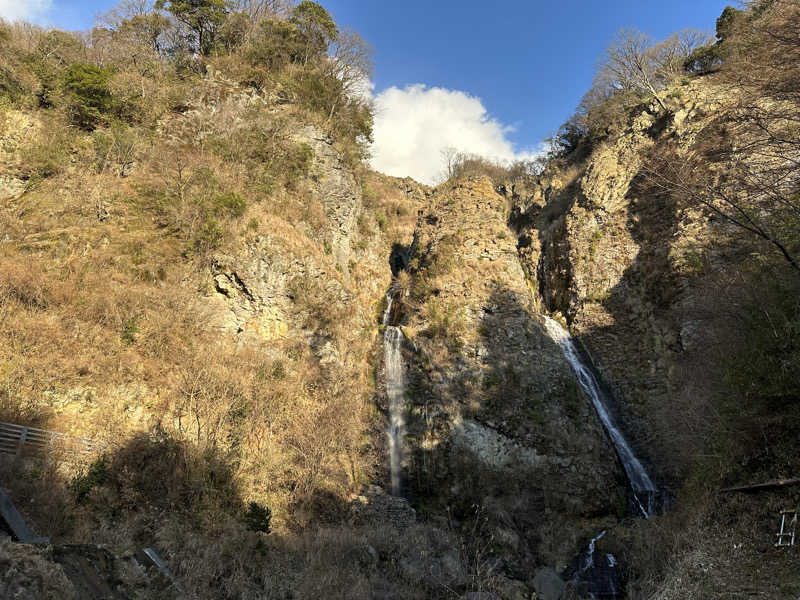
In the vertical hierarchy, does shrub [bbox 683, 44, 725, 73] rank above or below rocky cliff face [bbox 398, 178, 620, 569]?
above

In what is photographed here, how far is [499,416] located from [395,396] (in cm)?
515

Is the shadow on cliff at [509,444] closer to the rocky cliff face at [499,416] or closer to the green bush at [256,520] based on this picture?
the rocky cliff face at [499,416]

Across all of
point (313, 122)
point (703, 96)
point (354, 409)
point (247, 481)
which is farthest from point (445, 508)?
point (703, 96)

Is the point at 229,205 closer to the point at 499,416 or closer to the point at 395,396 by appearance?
the point at 395,396

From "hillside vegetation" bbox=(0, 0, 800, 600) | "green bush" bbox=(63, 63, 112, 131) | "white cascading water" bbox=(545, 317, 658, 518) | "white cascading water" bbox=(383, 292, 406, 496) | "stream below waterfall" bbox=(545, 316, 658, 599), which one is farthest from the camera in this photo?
"green bush" bbox=(63, 63, 112, 131)

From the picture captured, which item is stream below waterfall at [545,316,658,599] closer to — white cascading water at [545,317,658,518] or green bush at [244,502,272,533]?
white cascading water at [545,317,658,518]

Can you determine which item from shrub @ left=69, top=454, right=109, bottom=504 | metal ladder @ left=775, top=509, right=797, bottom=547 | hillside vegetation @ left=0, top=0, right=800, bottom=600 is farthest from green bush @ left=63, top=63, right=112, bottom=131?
metal ladder @ left=775, top=509, right=797, bottom=547

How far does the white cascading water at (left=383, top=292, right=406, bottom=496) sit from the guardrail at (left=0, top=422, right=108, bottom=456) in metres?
10.8

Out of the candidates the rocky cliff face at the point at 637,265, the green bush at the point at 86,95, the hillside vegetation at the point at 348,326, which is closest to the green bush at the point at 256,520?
the hillside vegetation at the point at 348,326

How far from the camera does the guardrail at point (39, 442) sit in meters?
8.92

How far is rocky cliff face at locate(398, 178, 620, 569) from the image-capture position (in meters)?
15.3

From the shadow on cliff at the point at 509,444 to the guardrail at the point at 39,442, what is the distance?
38.0 feet

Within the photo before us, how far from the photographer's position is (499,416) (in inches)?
699

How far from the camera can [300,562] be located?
10008 millimetres
